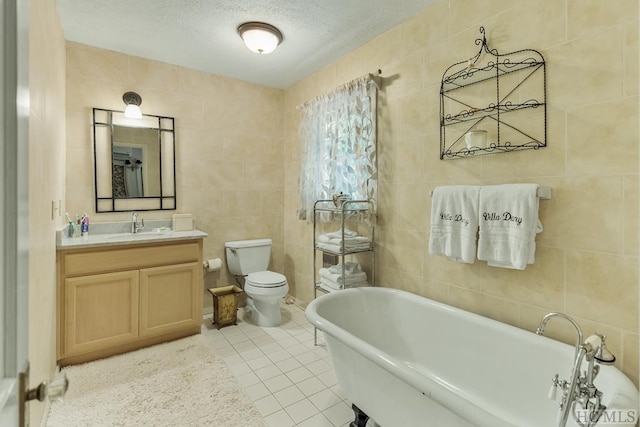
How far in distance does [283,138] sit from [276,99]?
444 mm

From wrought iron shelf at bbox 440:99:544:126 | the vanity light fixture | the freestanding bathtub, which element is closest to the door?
the freestanding bathtub

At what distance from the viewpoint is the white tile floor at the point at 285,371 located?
6.04ft

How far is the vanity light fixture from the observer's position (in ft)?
9.14

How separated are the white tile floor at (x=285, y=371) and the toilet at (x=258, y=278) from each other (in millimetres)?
131

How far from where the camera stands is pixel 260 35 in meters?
2.37

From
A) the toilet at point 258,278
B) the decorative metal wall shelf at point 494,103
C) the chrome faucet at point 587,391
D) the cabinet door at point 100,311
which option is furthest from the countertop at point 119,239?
the chrome faucet at point 587,391

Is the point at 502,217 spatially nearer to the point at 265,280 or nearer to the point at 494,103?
the point at 494,103

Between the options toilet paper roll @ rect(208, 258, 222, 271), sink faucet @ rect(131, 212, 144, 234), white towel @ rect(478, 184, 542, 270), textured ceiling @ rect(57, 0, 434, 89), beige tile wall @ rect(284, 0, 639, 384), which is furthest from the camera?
toilet paper roll @ rect(208, 258, 222, 271)

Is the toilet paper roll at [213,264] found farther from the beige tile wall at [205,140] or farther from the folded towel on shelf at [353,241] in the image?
the folded towel on shelf at [353,241]

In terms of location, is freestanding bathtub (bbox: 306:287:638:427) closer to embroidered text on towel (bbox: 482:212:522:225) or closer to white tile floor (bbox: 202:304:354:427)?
white tile floor (bbox: 202:304:354:427)

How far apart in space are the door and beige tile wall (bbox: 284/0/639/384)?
77.3 inches

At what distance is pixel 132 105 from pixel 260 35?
131 cm

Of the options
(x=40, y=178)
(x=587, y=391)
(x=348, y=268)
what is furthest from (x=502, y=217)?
(x=40, y=178)

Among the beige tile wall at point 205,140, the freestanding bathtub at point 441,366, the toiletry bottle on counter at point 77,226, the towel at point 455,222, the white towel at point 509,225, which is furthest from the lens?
the beige tile wall at point 205,140
